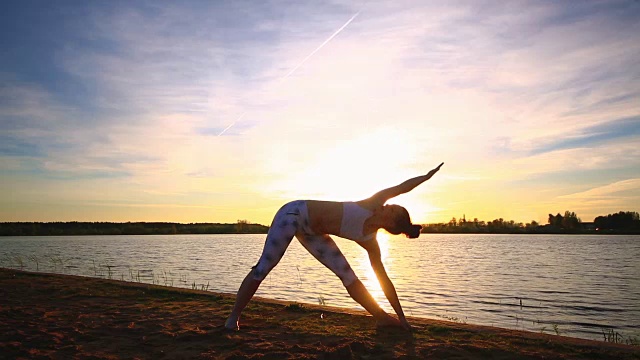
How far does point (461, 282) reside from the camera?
62.3 feet

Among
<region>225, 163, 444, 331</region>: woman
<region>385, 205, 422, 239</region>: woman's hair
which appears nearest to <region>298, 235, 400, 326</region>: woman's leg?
<region>225, 163, 444, 331</region>: woman

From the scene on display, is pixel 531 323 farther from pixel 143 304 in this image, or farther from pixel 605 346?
pixel 143 304

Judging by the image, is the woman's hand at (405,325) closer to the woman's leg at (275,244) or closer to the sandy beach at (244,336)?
the sandy beach at (244,336)

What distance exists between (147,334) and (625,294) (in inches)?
664

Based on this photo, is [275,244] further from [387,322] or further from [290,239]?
[387,322]

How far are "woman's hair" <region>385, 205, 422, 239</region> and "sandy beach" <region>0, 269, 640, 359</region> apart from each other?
1156 mm

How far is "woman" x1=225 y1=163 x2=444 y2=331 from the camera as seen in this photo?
211 inches

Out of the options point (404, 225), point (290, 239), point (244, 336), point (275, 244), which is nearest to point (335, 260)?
point (290, 239)

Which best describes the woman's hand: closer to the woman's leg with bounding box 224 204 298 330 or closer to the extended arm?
the extended arm

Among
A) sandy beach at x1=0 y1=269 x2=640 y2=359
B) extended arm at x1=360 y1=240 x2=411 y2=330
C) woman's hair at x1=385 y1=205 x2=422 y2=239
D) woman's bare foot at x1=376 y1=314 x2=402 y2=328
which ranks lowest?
sandy beach at x1=0 y1=269 x2=640 y2=359

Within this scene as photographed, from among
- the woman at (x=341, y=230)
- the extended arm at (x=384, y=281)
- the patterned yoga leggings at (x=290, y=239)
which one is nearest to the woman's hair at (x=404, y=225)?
the woman at (x=341, y=230)

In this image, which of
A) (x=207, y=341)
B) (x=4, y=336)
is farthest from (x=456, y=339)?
(x=4, y=336)

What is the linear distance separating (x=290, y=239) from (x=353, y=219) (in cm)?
80

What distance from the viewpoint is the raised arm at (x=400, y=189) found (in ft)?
17.3
